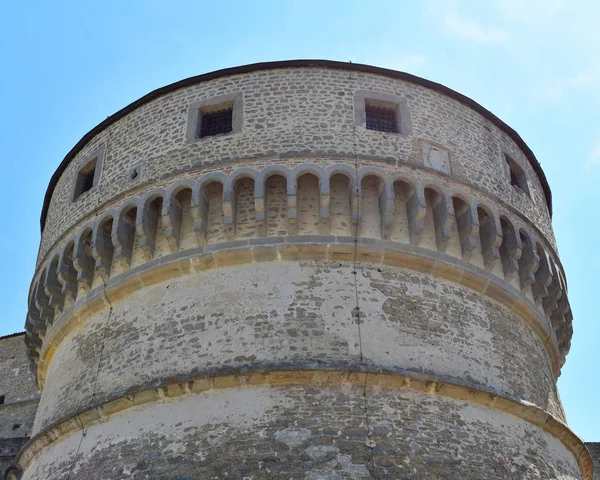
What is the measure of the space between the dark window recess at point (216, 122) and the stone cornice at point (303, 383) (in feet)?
13.8

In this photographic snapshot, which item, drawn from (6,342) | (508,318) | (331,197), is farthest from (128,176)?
(6,342)

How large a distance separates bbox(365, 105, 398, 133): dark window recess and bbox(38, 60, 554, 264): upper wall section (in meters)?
0.15

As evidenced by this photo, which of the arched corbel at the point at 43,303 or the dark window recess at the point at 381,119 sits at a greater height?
the dark window recess at the point at 381,119

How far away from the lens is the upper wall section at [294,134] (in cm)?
1166

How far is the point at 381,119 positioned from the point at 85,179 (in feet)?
17.1

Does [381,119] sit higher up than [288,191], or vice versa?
[381,119]

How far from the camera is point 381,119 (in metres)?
12.5

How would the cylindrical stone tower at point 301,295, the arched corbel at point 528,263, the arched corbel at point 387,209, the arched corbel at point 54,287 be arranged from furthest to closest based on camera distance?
the arched corbel at point 54,287, the arched corbel at point 528,263, the arched corbel at point 387,209, the cylindrical stone tower at point 301,295

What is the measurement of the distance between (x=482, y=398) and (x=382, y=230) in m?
2.62

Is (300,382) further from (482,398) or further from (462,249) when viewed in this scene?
(462,249)

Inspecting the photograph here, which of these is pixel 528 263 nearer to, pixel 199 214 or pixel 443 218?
pixel 443 218

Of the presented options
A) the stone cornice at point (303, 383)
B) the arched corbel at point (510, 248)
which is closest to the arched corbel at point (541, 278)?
the arched corbel at point (510, 248)

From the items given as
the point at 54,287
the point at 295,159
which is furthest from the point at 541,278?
the point at 54,287

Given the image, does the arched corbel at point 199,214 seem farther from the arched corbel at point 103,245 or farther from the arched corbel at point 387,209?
the arched corbel at point 387,209
